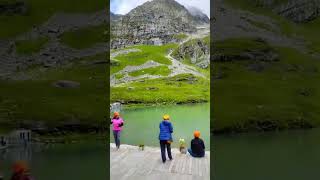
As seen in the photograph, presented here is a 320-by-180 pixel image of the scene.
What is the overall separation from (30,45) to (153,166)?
13513 cm

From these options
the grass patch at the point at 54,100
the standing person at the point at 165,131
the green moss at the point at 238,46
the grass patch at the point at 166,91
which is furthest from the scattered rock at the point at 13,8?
the standing person at the point at 165,131

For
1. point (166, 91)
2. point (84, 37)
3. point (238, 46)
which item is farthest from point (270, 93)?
point (84, 37)

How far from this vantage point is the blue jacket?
2402 centimetres

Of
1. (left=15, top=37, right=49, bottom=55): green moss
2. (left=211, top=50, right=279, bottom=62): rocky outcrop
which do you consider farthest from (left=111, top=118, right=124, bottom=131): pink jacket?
(left=15, top=37, right=49, bottom=55): green moss

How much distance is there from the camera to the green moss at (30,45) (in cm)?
14910

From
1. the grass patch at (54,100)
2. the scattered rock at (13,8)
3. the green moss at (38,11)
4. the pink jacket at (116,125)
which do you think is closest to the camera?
the pink jacket at (116,125)

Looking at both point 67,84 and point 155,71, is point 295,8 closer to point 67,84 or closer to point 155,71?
point 155,71

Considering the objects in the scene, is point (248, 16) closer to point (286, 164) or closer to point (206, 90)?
point (206, 90)

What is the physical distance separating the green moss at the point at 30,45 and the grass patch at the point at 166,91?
3119 cm

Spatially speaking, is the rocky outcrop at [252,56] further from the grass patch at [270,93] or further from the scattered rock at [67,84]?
the scattered rock at [67,84]

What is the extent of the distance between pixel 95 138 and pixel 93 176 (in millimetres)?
32089

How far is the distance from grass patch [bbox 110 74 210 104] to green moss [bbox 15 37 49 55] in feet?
102

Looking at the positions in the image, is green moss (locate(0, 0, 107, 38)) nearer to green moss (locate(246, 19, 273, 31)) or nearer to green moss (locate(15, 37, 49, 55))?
green moss (locate(15, 37, 49, 55))

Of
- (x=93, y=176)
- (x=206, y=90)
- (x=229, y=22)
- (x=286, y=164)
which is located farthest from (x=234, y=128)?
(x=229, y=22)
